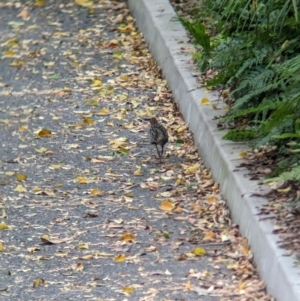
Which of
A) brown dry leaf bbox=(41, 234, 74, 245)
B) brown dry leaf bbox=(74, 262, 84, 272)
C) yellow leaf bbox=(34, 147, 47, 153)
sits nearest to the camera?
brown dry leaf bbox=(74, 262, 84, 272)

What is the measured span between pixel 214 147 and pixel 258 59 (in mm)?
755

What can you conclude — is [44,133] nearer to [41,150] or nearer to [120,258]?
[41,150]

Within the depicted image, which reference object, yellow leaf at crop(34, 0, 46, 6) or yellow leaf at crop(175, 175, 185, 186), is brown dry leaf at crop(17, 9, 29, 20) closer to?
yellow leaf at crop(34, 0, 46, 6)

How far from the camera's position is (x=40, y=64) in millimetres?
10281

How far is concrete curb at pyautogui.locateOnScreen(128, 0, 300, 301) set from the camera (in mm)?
5039

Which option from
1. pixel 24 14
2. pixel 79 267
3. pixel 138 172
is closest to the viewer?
pixel 79 267

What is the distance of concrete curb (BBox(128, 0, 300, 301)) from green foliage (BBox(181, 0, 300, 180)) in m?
0.25

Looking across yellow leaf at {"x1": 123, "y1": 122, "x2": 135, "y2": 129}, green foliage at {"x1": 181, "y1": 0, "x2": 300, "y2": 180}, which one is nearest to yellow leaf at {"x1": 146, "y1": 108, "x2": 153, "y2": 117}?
yellow leaf at {"x1": 123, "y1": 122, "x2": 135, "y2": 129}

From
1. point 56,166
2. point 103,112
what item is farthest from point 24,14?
point 56,166

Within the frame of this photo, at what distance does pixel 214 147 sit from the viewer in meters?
6.95

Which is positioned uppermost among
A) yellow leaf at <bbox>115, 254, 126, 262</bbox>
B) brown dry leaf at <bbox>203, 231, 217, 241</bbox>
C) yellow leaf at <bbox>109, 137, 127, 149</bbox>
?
yellow leaf at <bbox>115, 254, 126, 262</bbox>

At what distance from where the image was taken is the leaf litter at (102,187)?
5570 mm

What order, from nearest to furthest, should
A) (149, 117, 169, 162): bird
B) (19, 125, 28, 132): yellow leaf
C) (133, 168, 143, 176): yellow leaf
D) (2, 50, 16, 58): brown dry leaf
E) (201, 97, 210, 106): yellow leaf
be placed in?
(133, 168, 143, 176): yellow leaf
(149, 117, 169, 162): bird
(201, 97, 210, 106): yellow leaf
(19, 125, 28, 132): yellow leaf
(2, 50, 16, 58): brown dry leaf

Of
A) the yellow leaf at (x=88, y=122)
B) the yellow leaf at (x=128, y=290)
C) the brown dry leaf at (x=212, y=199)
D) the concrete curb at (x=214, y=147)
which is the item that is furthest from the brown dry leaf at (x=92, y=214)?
the yellow leaf at (x=88, y=122)
